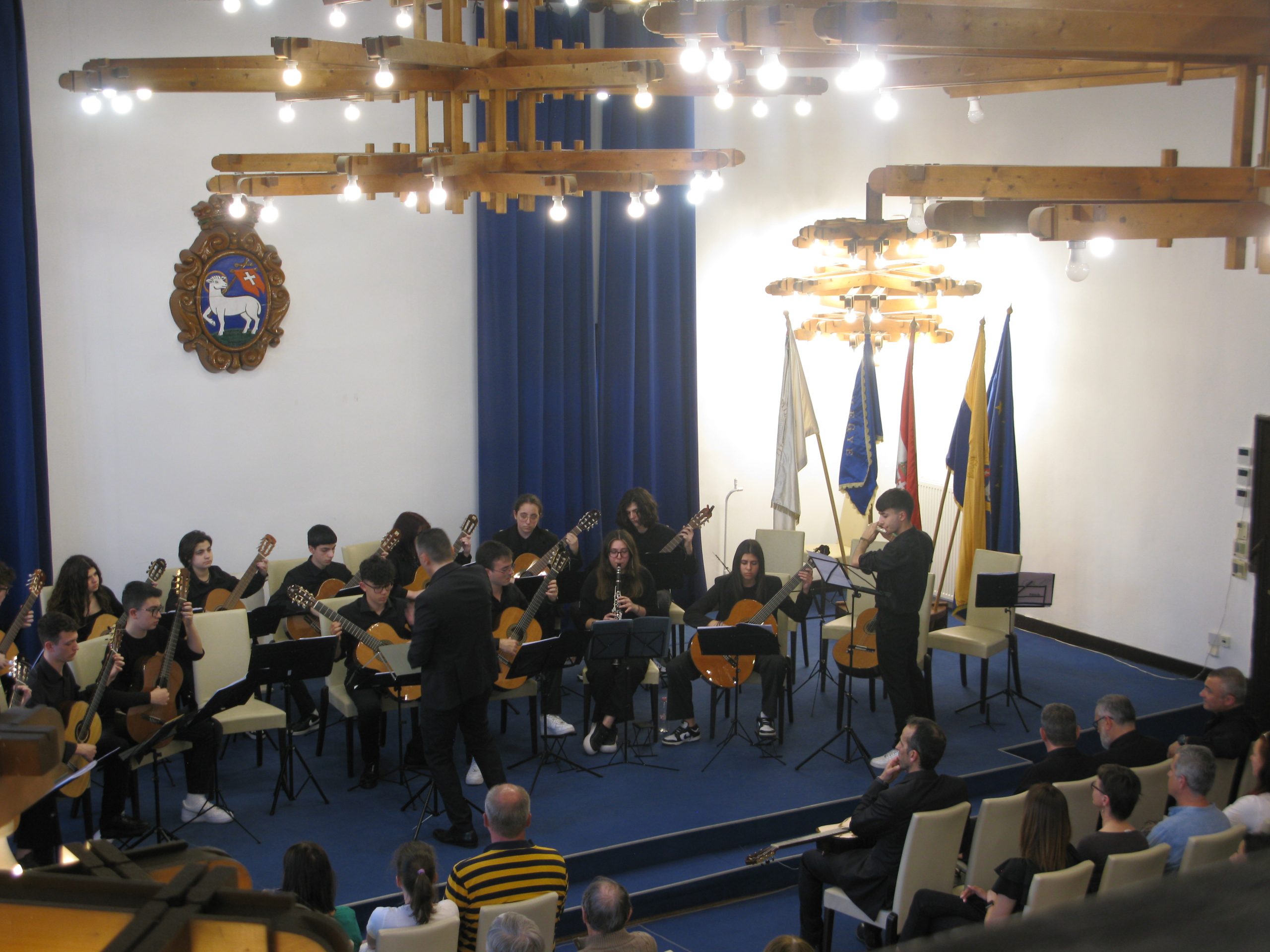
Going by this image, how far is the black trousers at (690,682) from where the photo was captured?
7.05 m

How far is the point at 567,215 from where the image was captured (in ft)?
31.4

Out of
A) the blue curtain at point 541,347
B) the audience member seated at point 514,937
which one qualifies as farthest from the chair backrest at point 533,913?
the blue curtain at point 541,347

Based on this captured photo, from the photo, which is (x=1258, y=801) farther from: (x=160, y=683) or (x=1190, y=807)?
(x=160, y=683)

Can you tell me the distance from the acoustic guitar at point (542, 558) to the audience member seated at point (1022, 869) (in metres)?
3.64

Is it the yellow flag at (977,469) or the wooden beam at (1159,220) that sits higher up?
the wooden beam at (1159,220)

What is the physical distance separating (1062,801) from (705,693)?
4127mm

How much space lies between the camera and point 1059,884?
379 centimetres

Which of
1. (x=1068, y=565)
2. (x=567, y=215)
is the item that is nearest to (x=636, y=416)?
(x=567, y=215)

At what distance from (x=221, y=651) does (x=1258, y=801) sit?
17.4 feet

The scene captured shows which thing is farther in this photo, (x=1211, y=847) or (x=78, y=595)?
(x=78, y=595)

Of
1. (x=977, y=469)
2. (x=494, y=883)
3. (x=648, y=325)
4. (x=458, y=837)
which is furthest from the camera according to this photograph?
(x=648, y=325)

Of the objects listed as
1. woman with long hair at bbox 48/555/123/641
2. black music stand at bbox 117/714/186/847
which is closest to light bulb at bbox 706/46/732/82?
black music stand at bbox 117/714/186/847

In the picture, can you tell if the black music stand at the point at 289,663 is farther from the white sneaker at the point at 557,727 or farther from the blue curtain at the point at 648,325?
the blue curtain at the point at 648,325

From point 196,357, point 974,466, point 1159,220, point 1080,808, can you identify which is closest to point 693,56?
Result: point 1159,220
